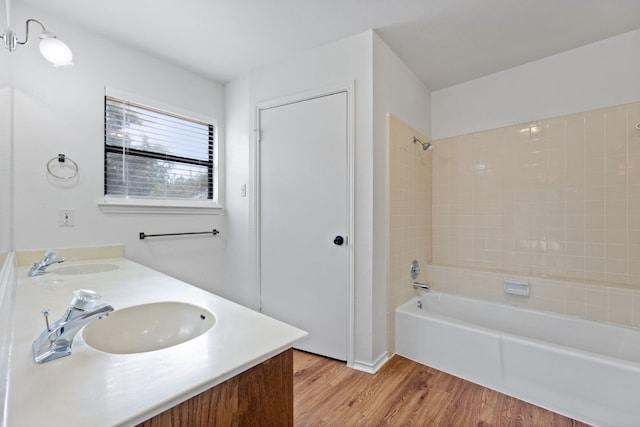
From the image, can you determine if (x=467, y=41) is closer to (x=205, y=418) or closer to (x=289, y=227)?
(x=289, y=227)

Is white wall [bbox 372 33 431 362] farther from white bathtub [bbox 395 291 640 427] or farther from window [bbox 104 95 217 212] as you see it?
window [bbox 104 95 217 212]

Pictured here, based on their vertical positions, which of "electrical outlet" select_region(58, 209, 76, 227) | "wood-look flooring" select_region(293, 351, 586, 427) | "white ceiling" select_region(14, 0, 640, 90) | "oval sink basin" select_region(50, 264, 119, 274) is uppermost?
"white ceiling" select_region(14, 0, 640, 90)

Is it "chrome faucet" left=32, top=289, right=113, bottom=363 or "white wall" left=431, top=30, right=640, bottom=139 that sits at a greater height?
"white wall" left=431, top=30, right=640, bottom=139

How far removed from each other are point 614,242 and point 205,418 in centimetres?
281

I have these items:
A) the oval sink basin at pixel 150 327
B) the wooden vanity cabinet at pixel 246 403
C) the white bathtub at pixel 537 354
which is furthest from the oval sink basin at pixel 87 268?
the white bathtub at pixel 537 354

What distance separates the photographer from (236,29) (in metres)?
2.03

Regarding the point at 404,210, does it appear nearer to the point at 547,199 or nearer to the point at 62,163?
the point at 547,199

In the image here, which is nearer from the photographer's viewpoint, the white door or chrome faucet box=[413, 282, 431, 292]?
the white door

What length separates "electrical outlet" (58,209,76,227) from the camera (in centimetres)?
188

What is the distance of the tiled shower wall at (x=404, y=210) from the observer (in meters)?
2.20

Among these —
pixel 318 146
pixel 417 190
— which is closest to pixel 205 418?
pixel 318 146

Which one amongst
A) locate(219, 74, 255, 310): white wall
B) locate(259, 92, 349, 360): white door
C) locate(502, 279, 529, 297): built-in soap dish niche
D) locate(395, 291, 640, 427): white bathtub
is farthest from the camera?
locate(219, 74, 255, 310): white wall

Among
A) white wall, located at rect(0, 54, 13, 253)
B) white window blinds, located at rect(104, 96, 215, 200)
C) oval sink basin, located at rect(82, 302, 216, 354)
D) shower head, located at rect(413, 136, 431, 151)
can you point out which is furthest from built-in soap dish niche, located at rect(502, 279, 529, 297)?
white wall, located at rect(0, 54, 13, 253)

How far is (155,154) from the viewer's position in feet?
7.97
